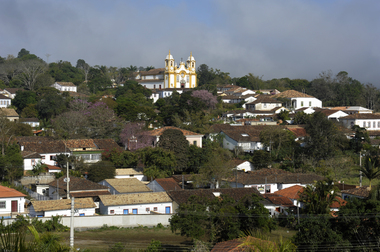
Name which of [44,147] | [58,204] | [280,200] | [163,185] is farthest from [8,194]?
[280,200]

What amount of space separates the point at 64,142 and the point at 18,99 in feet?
73.0

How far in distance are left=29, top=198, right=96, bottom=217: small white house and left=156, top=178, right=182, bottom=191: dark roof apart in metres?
5.89

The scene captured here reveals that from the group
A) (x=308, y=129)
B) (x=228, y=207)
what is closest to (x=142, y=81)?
(x=308, y=129)

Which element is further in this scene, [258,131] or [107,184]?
[258,131]

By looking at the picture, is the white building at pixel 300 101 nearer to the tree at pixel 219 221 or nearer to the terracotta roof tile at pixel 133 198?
the terracotta roof tile at pixel 133 198

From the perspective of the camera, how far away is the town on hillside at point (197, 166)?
61.2 ft

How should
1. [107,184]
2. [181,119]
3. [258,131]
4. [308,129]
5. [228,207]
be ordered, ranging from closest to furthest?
[228,207]
[107,184]
[308,129]
[258,131]
[181,119]

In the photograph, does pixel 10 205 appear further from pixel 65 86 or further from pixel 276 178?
pixel 65 86

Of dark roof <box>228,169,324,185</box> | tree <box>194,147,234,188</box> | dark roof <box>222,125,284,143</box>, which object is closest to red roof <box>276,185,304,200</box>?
dark roof <box>228,169,324,185</box>

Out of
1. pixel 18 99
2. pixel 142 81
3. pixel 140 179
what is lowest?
pixel 140 179

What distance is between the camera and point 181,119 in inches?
1832

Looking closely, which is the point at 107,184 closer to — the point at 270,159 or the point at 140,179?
the point at 140,179

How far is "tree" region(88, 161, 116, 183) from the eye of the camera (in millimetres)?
32597

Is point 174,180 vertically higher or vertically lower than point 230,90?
lower
